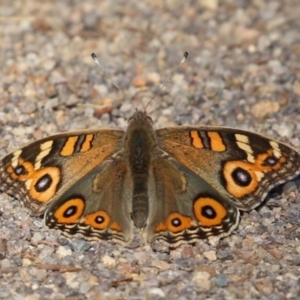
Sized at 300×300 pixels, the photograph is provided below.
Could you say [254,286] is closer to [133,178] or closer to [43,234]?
[133,178]

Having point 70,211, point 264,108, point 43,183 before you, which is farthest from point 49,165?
point 264,108

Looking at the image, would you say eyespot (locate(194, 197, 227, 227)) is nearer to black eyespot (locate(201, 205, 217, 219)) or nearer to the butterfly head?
black eyespot (locate(201, 205, 217, 219))

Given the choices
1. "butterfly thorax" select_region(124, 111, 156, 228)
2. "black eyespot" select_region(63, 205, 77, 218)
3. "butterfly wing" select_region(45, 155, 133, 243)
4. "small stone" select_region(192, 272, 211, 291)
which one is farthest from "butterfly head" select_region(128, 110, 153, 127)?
"small stone" select_region(192, 272, 211, 291)

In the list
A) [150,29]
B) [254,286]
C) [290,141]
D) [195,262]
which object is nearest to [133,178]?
[195,262]

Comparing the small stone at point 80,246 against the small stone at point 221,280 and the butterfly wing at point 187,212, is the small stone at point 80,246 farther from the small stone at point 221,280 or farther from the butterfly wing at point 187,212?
the small stone at point 221,280

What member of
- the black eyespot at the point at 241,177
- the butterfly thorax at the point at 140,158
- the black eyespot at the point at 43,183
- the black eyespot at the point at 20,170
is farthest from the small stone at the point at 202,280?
the black eyespot at the point at 20,170
